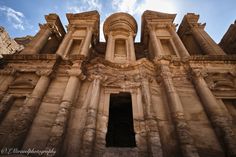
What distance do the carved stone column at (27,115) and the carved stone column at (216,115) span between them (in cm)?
777

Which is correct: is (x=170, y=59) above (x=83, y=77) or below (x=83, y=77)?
above

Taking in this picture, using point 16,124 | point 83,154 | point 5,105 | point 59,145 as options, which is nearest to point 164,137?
point 83,154

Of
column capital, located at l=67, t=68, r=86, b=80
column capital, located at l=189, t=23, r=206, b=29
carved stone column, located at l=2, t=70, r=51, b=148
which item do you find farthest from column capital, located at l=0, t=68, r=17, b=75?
column capital, located at l=189, t=23, r=206, b=29

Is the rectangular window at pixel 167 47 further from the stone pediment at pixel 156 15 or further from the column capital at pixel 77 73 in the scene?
the column capital at pixel 77 73

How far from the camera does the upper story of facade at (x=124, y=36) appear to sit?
39.2 ft

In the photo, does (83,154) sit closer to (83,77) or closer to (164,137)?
(164,137)

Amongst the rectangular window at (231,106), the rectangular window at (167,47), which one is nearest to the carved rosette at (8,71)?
the rectangular window at (167,47)

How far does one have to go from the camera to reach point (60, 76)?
368 inches

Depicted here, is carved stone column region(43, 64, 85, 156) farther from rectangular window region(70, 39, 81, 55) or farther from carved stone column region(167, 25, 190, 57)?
carved stone column region(167, 25, 190, 57)

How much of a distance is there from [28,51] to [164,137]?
960 centimetres

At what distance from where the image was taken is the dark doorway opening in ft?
34.6

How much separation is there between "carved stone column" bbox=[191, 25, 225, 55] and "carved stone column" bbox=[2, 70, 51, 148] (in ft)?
34.1

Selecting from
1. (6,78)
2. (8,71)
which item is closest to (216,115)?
(6,78)

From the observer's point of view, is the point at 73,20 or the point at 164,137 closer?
the point at 164,137
